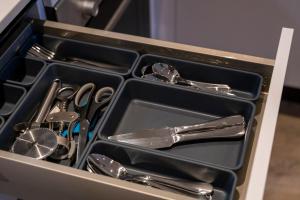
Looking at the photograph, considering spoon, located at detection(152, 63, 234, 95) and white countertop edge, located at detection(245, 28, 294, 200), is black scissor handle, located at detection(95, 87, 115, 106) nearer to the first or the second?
spoon, located at detection(152, 63, 234, 95)

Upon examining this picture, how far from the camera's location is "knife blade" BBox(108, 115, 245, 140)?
0.69 m

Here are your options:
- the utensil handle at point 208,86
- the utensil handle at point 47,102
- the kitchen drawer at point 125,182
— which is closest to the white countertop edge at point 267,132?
the kitchen drawer at point 125,182

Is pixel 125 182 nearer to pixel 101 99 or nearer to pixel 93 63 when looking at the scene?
pixel 101 99

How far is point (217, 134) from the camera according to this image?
27.2 inches

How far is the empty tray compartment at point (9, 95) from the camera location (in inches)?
29.2

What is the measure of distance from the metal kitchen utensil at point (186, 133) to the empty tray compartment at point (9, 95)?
202 mm

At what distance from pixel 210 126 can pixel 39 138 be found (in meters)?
0.29

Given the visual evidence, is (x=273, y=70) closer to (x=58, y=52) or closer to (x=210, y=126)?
(x=210, y=126)

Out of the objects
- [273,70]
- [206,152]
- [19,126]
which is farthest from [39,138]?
[273,70]

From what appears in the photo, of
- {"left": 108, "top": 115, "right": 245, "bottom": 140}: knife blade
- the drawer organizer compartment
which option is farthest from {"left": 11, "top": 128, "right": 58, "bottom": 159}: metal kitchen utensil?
{"left": 108, "top": 115, "right": 245, "bottom": 140}: knife blade

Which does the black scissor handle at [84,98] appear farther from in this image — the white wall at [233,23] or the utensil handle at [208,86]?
the white wall at [233,23]

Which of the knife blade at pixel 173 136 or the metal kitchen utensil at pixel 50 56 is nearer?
the knife blade at pixel 173 136

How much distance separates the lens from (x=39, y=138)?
2.16 feet

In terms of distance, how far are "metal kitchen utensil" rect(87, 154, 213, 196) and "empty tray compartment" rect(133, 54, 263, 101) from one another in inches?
7.7
